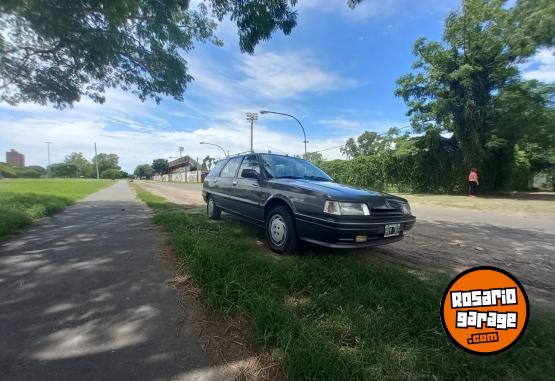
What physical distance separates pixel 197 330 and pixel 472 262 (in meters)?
3.96

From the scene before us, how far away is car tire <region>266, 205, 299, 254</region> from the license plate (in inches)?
46.9

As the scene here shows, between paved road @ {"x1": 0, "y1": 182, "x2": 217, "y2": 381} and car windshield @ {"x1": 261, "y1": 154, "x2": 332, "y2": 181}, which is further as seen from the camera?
car windshield @ {"x1": 261, "y1": 154, "x2": 332, "y2": 181}

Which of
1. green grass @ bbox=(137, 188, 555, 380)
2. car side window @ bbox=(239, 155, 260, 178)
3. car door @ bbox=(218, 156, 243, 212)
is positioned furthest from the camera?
car door @ bbox=(218, 156, 243, 212)

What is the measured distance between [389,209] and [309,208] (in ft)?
3.56

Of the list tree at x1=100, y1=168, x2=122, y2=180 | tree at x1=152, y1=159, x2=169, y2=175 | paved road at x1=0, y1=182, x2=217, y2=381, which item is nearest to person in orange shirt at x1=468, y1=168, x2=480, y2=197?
paved road at x1=0, y1=182, x2=217, y2=381

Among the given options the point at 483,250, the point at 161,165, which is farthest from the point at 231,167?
the point at 161,165

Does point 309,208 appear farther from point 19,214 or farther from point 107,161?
point 107,161

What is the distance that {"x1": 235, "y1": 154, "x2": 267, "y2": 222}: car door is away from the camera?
4.48 metres

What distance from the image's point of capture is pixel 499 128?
1526cm

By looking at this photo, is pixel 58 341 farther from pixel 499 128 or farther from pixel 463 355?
pixel 499 128

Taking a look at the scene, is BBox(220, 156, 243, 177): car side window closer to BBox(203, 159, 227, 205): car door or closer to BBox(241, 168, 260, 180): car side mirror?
BBox(203, 159, 227, 205): car door

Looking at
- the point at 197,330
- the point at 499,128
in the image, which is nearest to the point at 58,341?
the point at 197,330

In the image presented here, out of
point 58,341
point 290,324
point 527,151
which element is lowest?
point 58,341

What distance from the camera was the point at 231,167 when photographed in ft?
19.5
